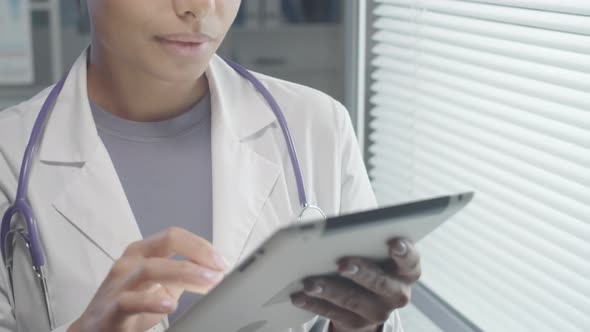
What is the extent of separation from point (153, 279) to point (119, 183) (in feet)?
1.07

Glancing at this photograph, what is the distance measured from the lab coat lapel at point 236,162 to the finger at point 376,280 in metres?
0.28

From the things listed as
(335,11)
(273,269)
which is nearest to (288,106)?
(273,269)

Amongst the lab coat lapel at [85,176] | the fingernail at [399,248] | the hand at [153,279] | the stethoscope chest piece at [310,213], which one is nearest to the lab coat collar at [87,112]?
the lab coat lapel at [85,176]

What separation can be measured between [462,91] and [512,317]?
0.35 metres

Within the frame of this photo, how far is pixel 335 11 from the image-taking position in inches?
144

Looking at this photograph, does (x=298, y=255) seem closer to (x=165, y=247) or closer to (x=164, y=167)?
(x=165, y=247)

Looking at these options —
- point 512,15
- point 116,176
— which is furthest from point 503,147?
point 116,176

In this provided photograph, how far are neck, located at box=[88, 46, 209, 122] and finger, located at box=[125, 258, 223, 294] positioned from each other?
1.18 feet

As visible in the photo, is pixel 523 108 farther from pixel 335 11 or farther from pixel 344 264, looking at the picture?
pixel 335 11

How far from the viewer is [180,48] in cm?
87

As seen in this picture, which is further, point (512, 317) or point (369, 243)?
point (512, 317)

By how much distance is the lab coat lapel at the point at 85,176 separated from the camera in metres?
0.94

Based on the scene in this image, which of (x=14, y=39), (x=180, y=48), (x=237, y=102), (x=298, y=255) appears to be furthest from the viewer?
(x=14, y=39)

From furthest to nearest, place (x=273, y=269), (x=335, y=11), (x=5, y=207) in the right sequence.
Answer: (x=335, y=11), (x=5, y=207), (x=273, y=269)
